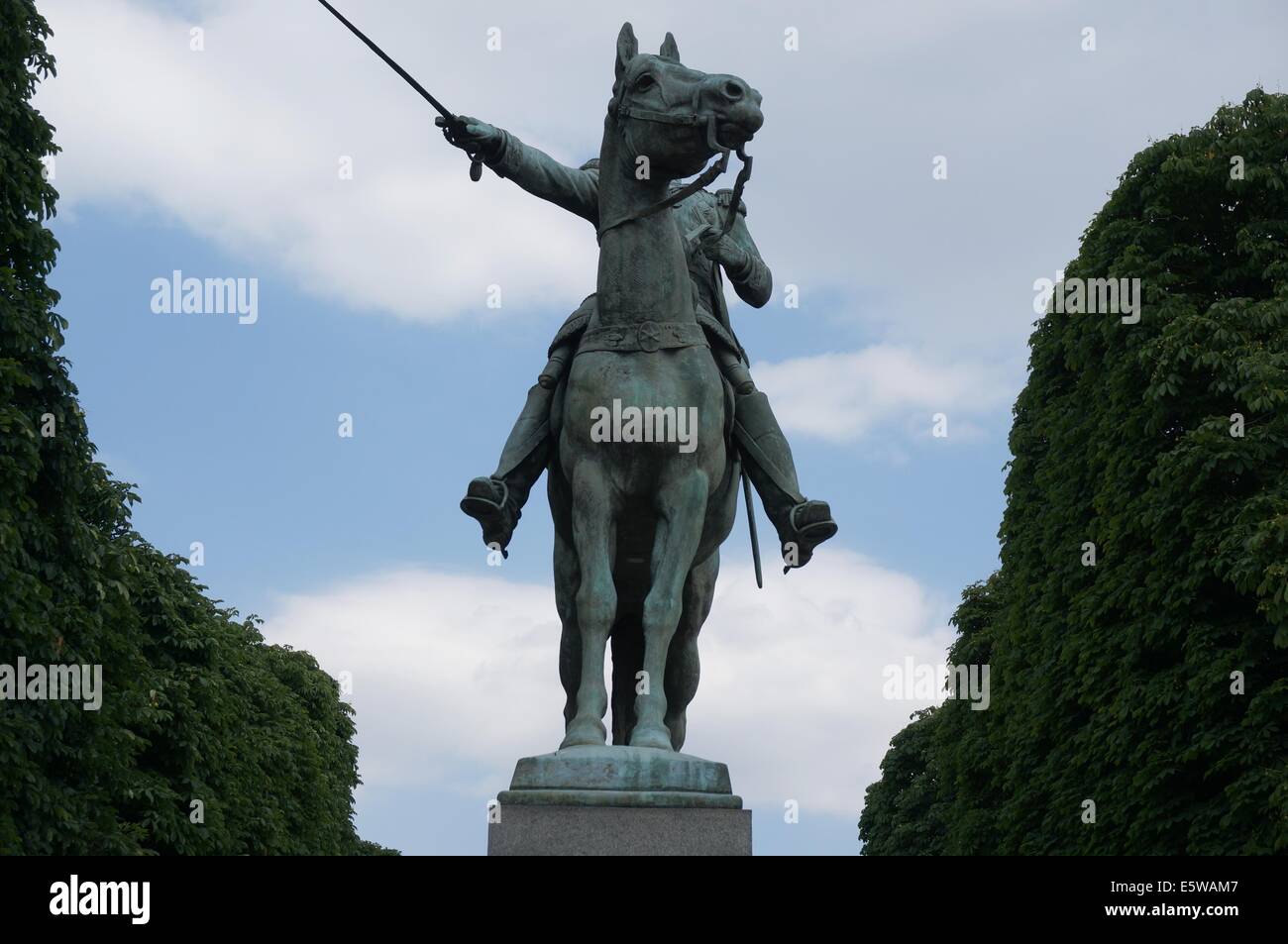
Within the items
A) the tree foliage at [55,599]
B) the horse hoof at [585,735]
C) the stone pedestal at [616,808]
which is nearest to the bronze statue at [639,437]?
the horse hoof at [585,735]

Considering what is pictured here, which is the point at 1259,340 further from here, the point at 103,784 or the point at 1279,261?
the point at 103,784

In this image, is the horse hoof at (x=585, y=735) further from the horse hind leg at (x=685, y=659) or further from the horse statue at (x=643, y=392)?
the horse hind leg at (x=685, y=659)

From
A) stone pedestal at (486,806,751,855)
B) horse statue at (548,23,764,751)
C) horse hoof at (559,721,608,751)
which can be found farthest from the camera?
horse statue at (548,23,764,751)

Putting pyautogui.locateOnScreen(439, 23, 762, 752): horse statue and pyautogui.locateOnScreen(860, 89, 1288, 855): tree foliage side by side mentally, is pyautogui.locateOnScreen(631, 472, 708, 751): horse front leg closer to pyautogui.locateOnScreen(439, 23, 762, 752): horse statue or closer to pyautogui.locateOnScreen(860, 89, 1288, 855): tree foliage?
pyautogui.locateOnScreen(439, 23, 762, 752): horse statue

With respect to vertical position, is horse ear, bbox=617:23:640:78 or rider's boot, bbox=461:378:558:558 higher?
horse ear, bbox=617:23:640:78

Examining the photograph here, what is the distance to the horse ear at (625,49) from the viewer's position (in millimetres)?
10914

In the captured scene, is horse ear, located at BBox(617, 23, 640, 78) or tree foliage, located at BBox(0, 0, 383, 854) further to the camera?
tree foliage, located at BBox(0, 0, 383, 854)

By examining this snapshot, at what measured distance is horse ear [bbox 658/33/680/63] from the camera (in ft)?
36.2

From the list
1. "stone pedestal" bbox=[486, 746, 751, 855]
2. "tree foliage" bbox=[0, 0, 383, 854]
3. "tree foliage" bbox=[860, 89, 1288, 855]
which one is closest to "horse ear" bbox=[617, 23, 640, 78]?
"stone pedestal" bbox=[486, 746, 751, 855]

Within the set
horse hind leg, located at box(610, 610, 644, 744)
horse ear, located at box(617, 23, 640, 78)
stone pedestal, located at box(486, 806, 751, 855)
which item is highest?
horse ear, located at box(617, 23, 640, 78)

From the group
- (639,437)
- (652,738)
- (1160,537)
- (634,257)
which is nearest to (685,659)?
(652,738)
